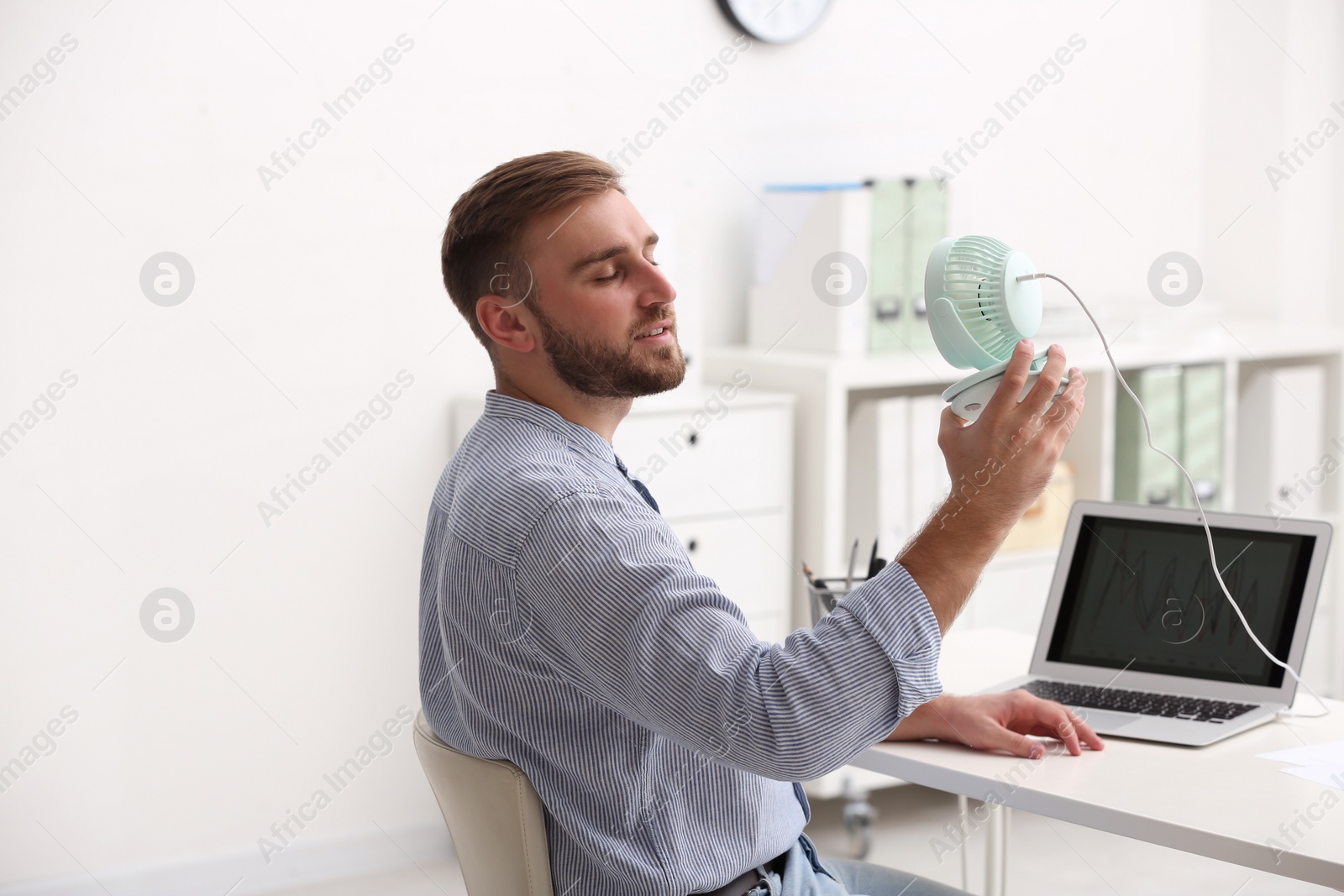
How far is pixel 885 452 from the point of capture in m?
3.20

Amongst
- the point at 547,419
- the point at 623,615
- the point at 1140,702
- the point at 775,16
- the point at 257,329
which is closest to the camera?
the point at 623,615

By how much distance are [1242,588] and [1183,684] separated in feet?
0.50

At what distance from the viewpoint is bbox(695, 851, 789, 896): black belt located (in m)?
1.39

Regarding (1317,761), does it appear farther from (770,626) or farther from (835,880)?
(770,626)

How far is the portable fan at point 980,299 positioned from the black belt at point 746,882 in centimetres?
54

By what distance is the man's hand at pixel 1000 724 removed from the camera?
5.25 feet

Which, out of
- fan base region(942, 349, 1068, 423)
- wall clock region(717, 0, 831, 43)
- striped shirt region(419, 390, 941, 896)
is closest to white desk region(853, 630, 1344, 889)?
striped shirt region(419, 390, 941, 896)

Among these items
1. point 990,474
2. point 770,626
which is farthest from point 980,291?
point 770,626

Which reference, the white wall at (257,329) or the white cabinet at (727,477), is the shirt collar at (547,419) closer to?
the white cabinet at (727,477)

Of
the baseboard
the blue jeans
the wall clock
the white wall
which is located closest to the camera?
the blue jeans

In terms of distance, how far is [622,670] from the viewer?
3.87ft

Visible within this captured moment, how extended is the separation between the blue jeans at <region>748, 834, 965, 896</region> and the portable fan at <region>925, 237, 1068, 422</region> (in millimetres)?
537

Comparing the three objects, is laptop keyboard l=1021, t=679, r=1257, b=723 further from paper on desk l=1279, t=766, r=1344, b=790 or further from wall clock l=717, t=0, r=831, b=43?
wall clock l=717, t=0, r=831, b=43

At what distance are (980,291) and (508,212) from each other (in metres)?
0.53
